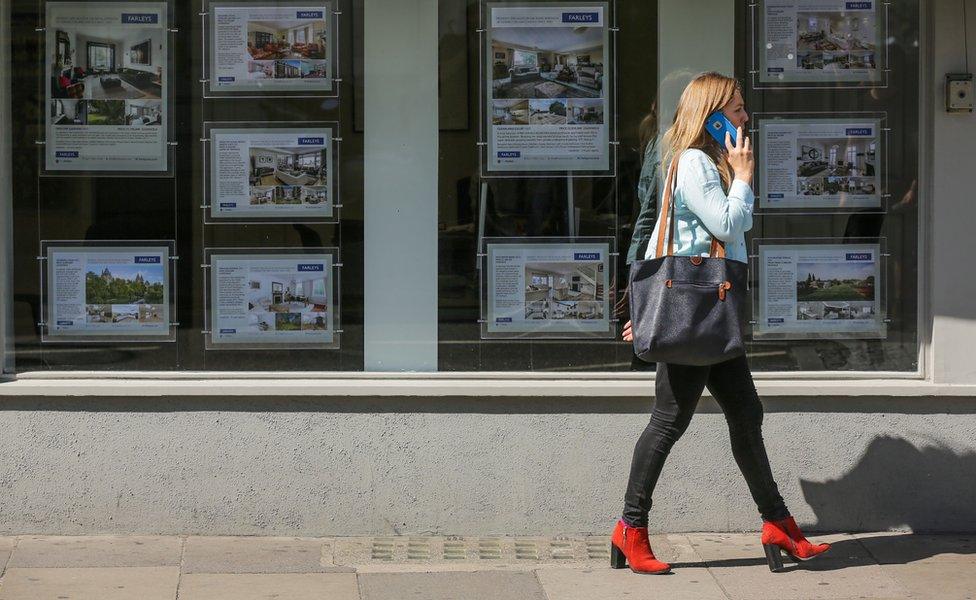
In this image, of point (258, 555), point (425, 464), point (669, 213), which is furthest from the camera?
point (425, 464)

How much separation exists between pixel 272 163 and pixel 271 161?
10 mm

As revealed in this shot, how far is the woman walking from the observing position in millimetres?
5426

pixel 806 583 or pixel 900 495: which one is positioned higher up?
pixel 900 495

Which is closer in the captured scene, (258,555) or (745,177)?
(745,177)

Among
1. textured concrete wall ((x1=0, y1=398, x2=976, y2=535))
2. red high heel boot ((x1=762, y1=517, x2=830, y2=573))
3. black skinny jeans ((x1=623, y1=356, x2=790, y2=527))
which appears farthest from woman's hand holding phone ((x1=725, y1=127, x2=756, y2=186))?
red high heel boot ((x1=762, y1=517, x2=830, y2=573))

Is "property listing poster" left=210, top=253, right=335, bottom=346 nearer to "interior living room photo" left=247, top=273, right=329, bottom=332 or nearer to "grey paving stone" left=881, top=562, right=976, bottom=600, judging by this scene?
"interior living room photo" left=247, top=273, right=329, bottom=332

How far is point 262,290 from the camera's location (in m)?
6.33

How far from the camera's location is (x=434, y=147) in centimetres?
632

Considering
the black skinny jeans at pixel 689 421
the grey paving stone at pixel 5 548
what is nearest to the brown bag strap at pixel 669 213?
the black skinny jeans at pixel 689 421

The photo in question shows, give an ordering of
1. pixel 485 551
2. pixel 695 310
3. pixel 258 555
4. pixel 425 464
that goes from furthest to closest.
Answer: pixel 425 464 < pixel 485 551 < pixel 258 555 < pixel 695 310

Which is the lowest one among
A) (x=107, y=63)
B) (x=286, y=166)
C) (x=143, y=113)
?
(x=286, y=166)

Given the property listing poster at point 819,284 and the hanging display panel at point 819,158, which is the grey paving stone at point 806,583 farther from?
the hanging display panel at point 819,158

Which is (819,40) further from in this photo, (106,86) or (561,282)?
(106,86)

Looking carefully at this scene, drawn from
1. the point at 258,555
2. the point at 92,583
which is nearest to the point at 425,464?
the point at 258,555
